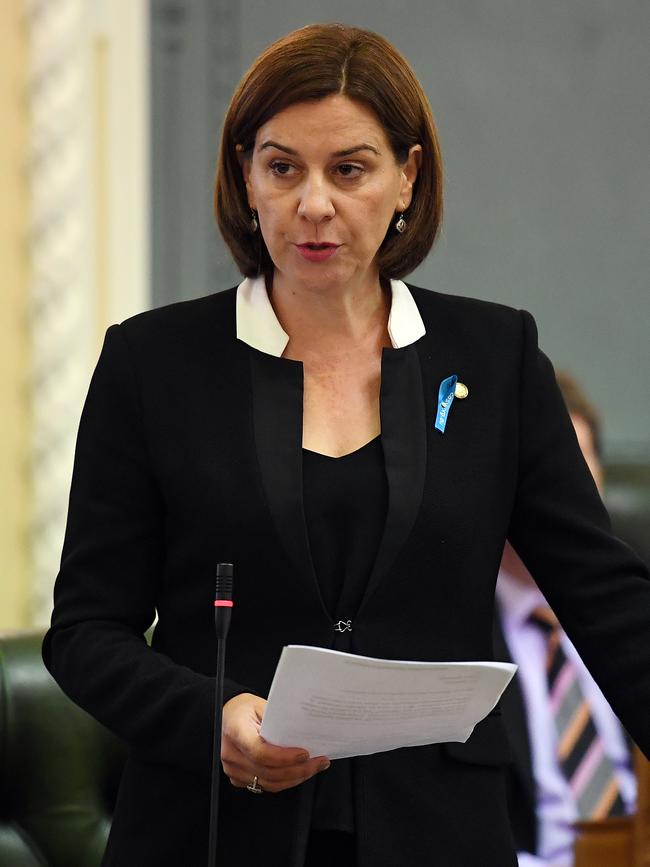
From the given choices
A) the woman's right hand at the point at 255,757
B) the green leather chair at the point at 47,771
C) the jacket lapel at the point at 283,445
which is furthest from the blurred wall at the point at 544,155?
the woman's right hand at the point at 255,757

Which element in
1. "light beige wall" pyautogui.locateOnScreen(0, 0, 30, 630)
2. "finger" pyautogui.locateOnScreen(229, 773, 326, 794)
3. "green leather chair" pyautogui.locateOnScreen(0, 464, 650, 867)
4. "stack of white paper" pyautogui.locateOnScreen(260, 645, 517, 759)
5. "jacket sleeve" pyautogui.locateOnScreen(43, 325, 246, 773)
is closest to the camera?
"stack of white paper" pyautogui.locateOnScreen(260, 645, 517, 759)

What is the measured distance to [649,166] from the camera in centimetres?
447

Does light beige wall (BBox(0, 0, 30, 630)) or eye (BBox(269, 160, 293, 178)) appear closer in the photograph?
eye (BBox(269, 160, 293, 178))

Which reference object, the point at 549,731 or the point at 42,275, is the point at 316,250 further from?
the point at 42,275

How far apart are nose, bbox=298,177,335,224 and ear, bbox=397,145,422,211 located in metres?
0.17

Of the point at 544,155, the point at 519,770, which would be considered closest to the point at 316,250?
the point at 519,770

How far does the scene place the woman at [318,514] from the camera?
1538 mm

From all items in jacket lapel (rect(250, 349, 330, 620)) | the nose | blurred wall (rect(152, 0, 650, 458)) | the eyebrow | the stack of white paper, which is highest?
blurred wall (rect(152, 0, 650, 458))

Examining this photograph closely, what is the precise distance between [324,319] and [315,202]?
0.19m

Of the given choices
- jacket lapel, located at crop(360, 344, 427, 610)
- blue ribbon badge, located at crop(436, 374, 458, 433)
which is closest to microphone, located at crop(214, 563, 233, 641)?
jacket lapel, located at crop(360, 344, 427, 610)

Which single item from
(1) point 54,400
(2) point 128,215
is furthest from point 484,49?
(1) point 54,400

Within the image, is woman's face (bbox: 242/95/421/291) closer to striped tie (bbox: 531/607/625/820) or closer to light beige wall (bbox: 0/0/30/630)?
striped tie (bbox: 531/607/625/820)

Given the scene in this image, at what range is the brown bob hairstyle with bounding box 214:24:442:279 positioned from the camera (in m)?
1.57

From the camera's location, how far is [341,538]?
1563mm
